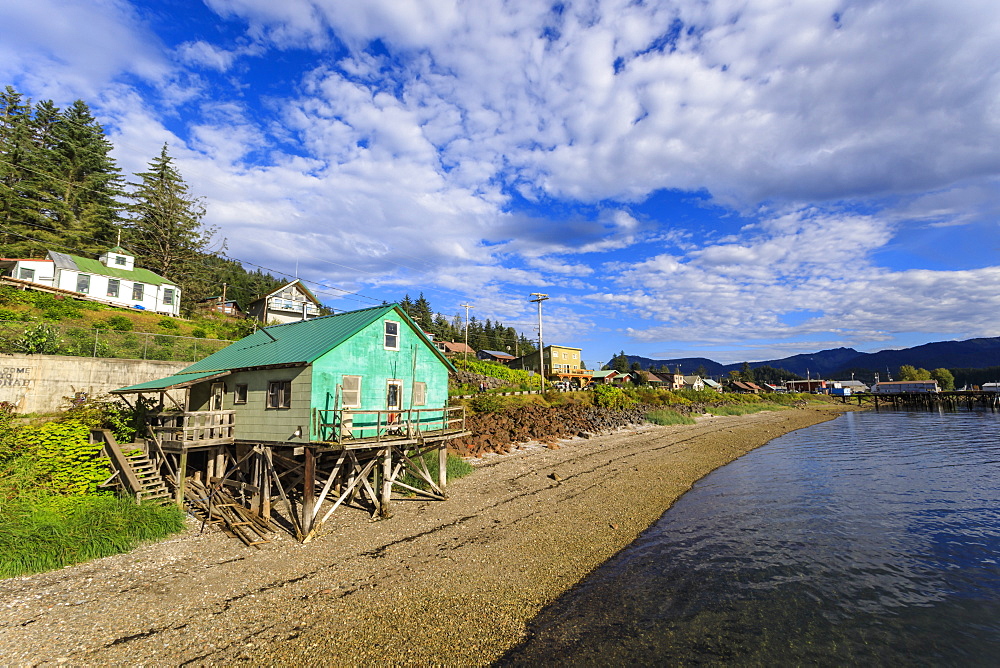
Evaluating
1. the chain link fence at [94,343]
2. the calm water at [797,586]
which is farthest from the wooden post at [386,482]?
the chain link fence at [94,343]

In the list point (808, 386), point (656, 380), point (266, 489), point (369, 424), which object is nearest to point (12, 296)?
point (266, 489)

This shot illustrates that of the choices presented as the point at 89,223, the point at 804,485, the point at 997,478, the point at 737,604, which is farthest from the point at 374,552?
the point at 89,223

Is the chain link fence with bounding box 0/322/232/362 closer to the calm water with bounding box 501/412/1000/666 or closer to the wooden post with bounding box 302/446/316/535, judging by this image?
the wooden post with bounding box 302/446/316/535

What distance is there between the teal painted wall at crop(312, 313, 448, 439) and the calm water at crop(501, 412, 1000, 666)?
11.3 m

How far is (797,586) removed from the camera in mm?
14047

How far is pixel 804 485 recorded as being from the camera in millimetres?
27688

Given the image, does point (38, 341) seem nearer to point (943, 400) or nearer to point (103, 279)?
point (103, 279)

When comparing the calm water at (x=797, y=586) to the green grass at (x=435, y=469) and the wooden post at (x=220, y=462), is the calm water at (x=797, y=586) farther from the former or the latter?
the wooden post at (x=220, y=462)

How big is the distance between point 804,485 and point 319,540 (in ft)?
90.6

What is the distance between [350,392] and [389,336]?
330cm

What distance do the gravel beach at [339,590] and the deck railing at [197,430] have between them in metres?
3.81

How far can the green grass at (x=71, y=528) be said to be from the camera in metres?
13.8

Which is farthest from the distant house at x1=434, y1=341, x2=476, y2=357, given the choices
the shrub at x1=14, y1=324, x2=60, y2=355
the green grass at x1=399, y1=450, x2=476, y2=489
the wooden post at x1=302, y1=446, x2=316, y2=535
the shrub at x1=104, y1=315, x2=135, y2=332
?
the wooden post at x1=302, y1=446, x2=316, y2=535

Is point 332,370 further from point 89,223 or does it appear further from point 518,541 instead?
point 89,223
